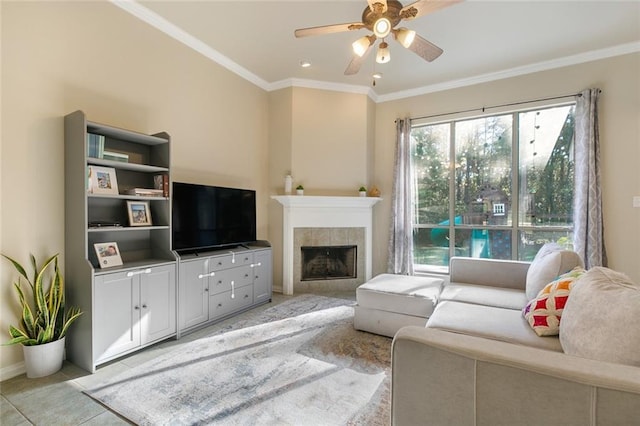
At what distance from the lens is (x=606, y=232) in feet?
11.4

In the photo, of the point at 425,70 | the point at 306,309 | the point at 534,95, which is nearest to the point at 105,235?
the point at 306,309

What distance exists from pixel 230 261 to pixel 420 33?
3.30 m

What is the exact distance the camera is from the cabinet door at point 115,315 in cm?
219

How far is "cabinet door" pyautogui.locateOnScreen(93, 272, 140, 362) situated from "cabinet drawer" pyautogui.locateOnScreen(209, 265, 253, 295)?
0.80 meters

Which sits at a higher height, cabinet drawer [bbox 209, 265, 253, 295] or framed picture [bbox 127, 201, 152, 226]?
framed picture [bbox 127, 201, 152, 226]

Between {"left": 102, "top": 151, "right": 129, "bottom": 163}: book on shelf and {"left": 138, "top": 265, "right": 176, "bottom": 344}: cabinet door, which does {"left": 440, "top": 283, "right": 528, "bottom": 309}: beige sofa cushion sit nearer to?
{"left": 138, "top": 265, "right": 176, "bottom": 344}: cabinet door

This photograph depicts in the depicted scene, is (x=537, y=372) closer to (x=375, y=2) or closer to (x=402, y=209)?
(x=375, y=2)

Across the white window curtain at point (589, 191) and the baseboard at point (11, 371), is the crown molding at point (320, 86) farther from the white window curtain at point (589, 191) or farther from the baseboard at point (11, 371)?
the baseboard at point (11, 371)

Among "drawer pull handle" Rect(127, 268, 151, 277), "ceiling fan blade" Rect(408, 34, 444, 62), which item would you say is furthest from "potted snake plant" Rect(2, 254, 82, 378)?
"ceiling fan blade" Rect(408, 34, 444, 62)

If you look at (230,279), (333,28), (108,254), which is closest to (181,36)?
(333,28)

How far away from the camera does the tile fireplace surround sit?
4.37 meters

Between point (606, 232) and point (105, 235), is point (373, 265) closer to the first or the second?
point (606, 232)

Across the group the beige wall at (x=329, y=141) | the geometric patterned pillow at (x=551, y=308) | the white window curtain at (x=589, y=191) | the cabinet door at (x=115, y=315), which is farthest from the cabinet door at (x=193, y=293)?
the white window curtain at (x=589, y=191)

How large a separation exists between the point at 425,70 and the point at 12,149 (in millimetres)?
4409
